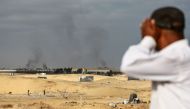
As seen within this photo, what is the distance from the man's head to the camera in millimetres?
3342

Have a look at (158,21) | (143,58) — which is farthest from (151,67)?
(158,21)

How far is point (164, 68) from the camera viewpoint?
3.27 metres

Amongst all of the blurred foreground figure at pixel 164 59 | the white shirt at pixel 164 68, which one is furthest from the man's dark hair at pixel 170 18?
the white shirt at pixel 164 68

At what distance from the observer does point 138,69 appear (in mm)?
3283

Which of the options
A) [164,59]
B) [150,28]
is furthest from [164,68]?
[150,28]

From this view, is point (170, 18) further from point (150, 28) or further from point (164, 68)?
point (164, 68)

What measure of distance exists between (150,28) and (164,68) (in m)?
0.25

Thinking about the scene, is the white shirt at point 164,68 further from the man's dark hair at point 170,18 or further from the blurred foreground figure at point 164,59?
the man's dark hair at point 170,18

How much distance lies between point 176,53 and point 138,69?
0.24 m

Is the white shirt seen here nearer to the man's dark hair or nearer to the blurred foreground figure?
the blurred foreground figure

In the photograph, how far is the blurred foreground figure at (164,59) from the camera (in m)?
3.26

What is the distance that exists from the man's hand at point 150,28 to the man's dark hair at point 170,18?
3 centimetres

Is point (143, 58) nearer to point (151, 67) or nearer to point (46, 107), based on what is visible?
point (151, 67)

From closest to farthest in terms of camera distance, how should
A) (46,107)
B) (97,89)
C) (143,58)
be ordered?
(143,58)
(46,107)
(97,89)
